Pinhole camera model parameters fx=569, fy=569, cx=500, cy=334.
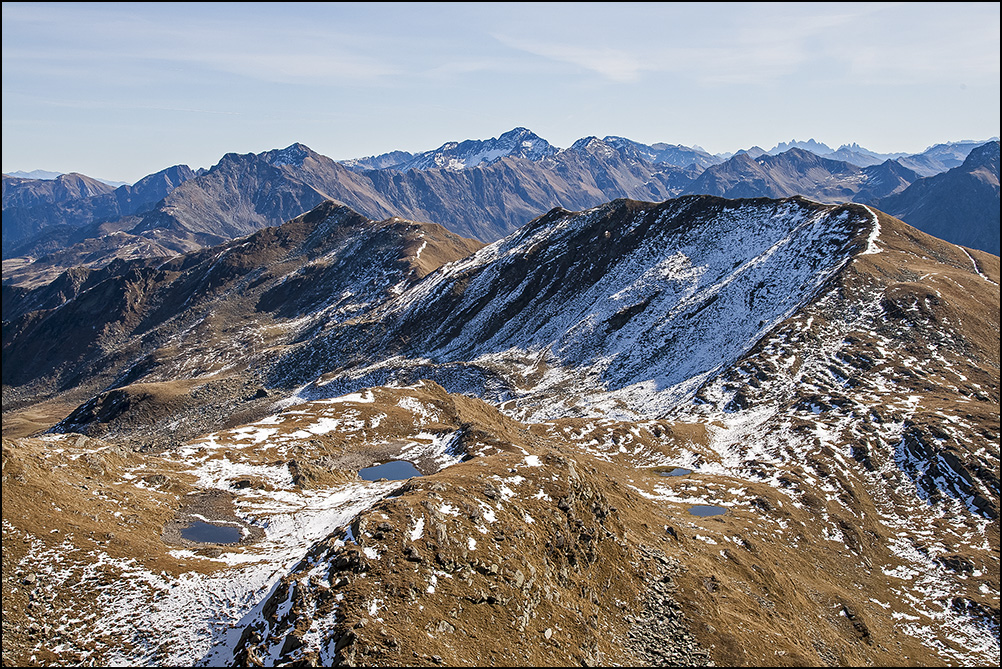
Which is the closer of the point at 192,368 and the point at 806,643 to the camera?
the point at 806,643

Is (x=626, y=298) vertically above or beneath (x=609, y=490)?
above

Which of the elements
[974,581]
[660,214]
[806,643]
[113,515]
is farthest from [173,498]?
[660,214]

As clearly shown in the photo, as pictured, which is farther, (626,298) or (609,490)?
(626,298)

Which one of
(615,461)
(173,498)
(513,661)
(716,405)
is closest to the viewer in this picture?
(513,661)

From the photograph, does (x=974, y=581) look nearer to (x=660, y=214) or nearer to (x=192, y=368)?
(x=660, y=214)

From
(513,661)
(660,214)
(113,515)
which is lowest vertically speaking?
(513,661)

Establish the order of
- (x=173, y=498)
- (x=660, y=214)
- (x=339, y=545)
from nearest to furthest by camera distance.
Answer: (x=339, y=545), (x=173, y=498), (x=660, y=214)

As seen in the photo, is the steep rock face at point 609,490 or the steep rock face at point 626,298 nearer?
the steep rock face at point 609,490

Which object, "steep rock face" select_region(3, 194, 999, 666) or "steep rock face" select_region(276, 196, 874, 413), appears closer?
"steep rock face" select_region(3, 194, 999, 666)
